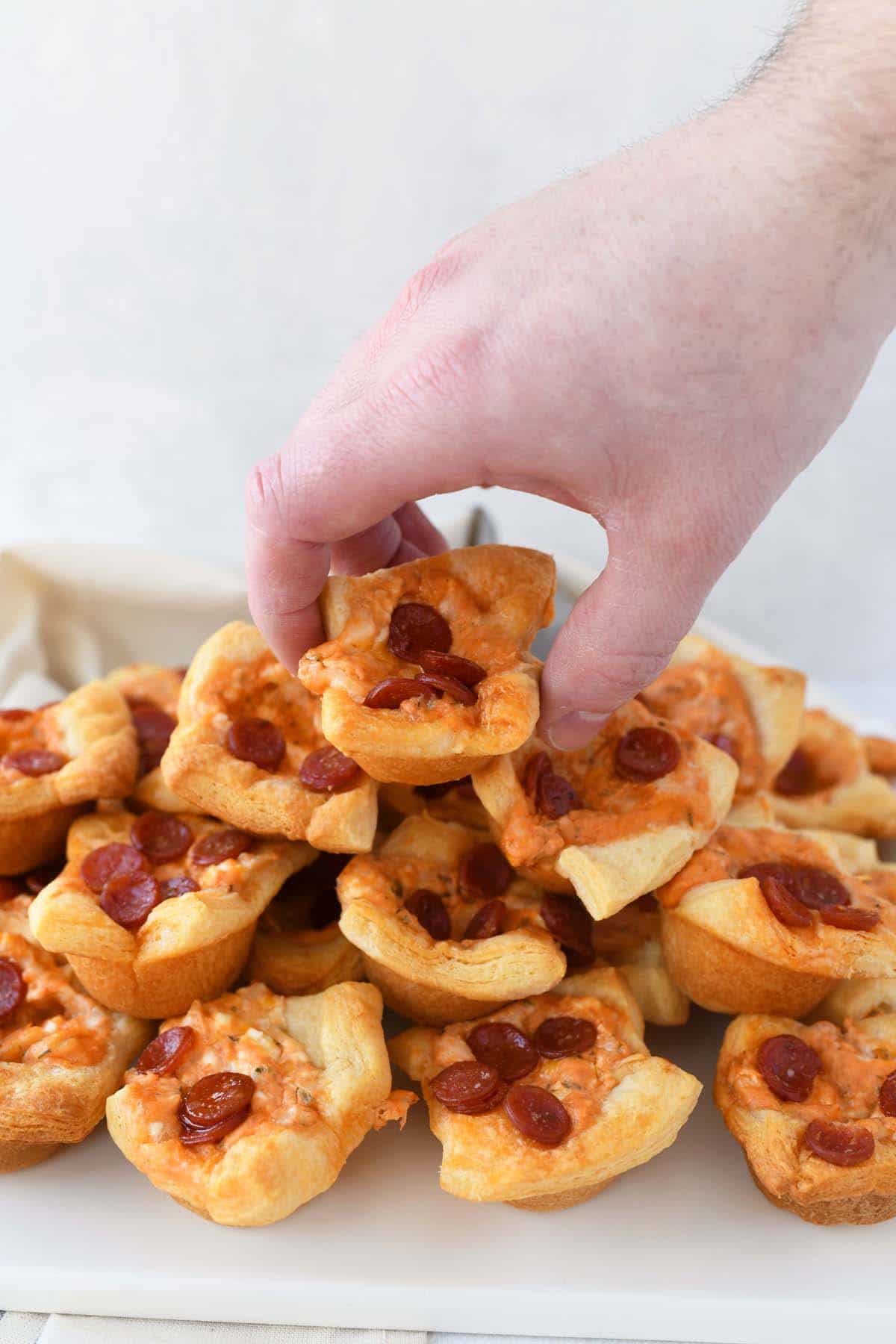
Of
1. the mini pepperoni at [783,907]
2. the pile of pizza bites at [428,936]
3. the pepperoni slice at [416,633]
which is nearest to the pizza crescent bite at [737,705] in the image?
the pile of pizza bites at [428,936]

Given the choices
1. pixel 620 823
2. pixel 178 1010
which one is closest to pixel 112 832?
pixel 178 1010

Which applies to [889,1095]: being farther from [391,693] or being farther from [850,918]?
[391,693]

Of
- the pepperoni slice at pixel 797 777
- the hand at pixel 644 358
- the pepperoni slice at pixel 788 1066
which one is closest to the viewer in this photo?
the hand at pixel 644 358

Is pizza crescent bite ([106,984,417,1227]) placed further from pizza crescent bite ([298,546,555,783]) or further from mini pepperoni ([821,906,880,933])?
mini pepperoni ([821,906,880,933])

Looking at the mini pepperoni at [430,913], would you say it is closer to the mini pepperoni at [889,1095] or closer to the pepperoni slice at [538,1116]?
the pepperoni slice at [538,1116]

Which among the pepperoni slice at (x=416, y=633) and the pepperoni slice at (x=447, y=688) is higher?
the pepperoni slice at (x=416, y=633)

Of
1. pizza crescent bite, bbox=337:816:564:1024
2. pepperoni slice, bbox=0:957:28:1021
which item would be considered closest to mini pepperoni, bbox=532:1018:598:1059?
pizza crescent bite, bbox=337:816:564:1024

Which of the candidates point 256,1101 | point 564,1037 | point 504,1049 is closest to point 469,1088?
point 504,1049
